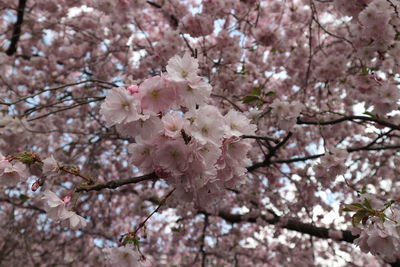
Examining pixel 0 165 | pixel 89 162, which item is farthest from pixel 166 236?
pixel 0 165

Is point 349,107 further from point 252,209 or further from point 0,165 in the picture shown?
point 0,165

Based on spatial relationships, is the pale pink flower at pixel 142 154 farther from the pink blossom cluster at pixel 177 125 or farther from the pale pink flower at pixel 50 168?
the pale pink flower at pixel 50 168

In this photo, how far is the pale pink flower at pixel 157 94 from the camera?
130 cm

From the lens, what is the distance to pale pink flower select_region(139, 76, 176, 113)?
1301mm

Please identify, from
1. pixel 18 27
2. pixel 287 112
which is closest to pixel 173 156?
pixel 287 112

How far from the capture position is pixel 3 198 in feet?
15.7

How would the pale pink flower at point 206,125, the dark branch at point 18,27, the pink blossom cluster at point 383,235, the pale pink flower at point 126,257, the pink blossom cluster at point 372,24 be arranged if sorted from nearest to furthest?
1. the pale pink flower at point 206,125
2. the pale pink flower at point 126,257
3. the pink blossom cluster at point 383,235
4. the pink blossom cluster at point 372,24
5. the dark branch at point 18,27

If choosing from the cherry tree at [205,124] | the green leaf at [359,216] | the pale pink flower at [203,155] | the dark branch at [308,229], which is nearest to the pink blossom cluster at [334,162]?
the cherry tree at [205,124]

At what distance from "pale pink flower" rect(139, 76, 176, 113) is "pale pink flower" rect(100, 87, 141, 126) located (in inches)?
1.6

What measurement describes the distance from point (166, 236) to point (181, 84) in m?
7.91

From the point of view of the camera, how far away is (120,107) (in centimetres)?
134

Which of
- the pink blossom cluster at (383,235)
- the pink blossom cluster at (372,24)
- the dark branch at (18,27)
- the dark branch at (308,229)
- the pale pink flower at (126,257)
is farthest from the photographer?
the dark branch at (18,27)

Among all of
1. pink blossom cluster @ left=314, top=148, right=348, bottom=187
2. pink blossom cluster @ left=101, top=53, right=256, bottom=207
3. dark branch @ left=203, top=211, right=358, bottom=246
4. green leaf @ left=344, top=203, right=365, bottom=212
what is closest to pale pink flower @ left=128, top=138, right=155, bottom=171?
pink blossom cluster @ left=101, top=53, right=256, bottom=207

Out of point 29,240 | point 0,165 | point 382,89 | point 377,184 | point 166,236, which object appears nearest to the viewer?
point 0,165
